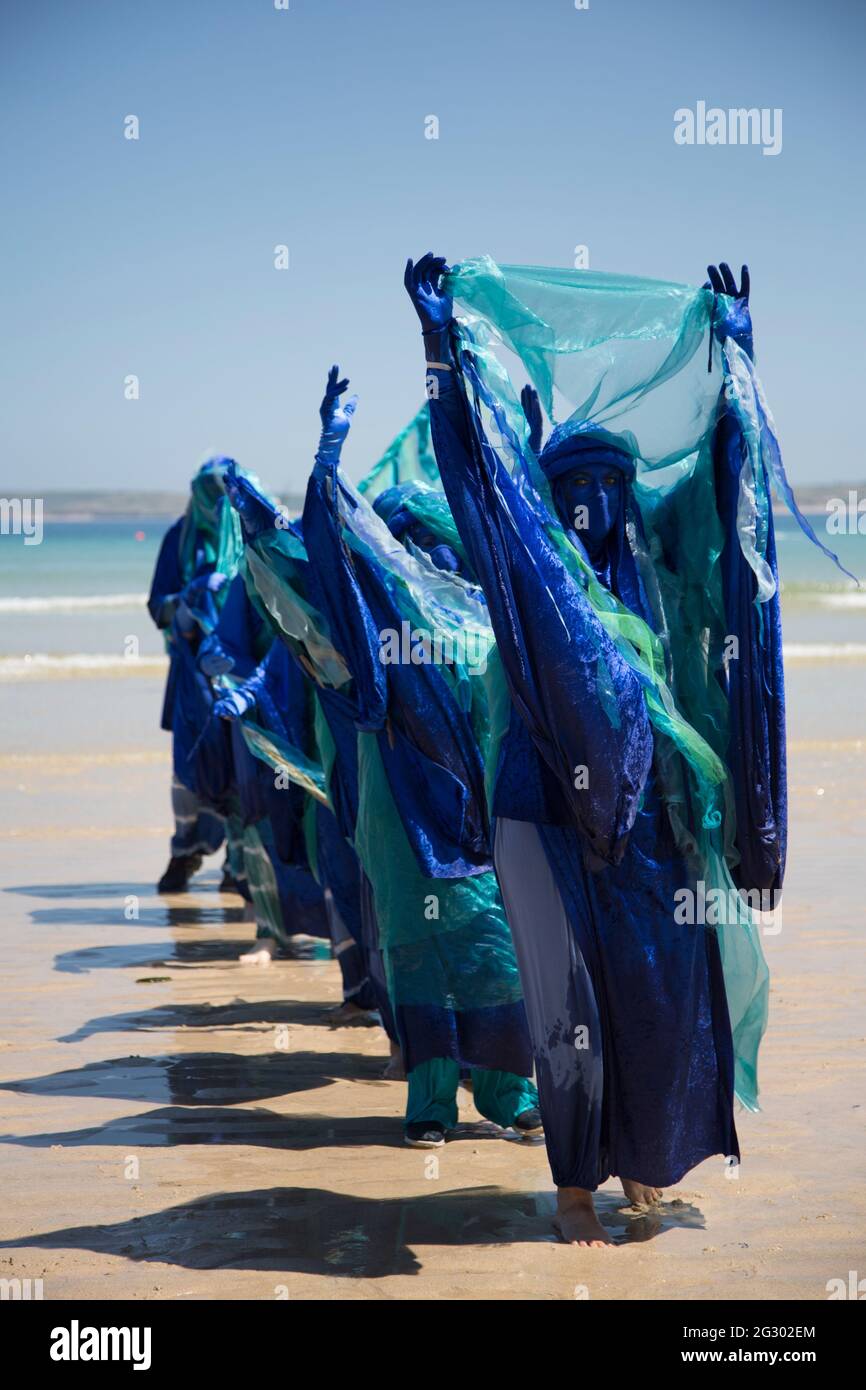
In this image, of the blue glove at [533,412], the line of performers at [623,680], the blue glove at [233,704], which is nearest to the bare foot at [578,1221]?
the line of performers at [623,680]

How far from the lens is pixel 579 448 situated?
428 centimetres

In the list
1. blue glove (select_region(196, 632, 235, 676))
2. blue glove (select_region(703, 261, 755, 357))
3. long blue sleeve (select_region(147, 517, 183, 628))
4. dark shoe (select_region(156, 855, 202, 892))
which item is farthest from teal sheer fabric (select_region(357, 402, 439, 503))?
blue glove (select_region(703, 261, 755, 357))

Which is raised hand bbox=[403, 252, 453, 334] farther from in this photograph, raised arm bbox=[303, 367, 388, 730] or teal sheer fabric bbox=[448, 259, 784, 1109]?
raised arm bbox=[303, 367, 388, 730]

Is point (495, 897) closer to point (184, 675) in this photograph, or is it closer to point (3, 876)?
point (184, 675)

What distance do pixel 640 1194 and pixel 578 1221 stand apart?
0.29m

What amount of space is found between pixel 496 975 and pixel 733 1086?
103cm

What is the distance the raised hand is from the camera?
4.10 m

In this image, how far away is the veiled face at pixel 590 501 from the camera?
427cm

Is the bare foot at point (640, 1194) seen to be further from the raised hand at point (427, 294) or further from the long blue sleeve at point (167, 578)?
the long blue sleeve at point (167, 578)

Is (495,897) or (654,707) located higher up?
(654,707)

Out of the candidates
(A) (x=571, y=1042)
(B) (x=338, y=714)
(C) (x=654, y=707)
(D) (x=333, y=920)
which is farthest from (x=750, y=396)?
(D) (x=333, y=920)

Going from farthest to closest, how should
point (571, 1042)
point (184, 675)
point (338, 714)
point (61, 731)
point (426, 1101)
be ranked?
point (61, 731), point (184, 675), point (338, 714), point (426, 1101), point (571, 1042)

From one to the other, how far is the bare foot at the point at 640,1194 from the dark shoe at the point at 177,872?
17.6 feet

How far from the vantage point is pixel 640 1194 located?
438 centimetres
